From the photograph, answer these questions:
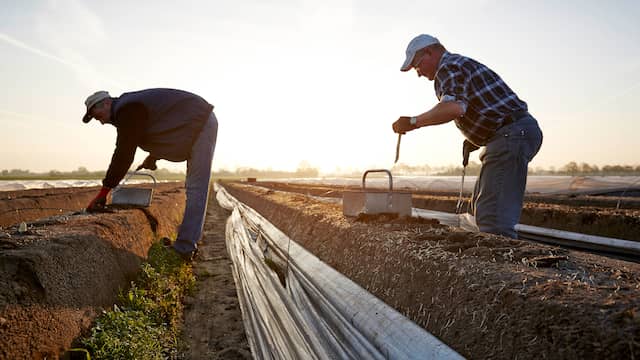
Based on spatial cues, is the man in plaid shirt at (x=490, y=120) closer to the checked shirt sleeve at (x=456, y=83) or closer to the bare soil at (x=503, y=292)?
the checked shirt sleeve at (x=456, y=83)

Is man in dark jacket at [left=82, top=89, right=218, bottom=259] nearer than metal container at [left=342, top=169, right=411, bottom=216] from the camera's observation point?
No

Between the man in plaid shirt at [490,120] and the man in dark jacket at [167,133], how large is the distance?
2.16 metres

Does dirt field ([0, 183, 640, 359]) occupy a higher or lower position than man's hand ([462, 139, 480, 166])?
lower

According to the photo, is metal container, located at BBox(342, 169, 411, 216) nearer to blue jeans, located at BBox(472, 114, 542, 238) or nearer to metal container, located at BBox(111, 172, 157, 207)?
blue jeans, located at BBox(472, 114, 542, 238)

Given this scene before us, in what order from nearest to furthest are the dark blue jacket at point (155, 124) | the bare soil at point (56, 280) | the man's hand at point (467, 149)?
1. the bare soil at point (56, 280)
2. the man's hand at point (467, 149)
3. the dark blue jacket at point (155, 124)

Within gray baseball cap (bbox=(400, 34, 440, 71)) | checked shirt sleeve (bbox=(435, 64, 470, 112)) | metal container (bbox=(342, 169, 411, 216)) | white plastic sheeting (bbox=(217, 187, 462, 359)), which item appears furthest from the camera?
metal container (bbox=(342, 169, 411, 216))

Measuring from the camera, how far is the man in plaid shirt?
2258mm

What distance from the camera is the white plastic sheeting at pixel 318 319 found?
1.11 meters

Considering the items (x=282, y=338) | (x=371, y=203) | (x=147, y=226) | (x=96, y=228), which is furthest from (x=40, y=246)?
(x=147, y=226)

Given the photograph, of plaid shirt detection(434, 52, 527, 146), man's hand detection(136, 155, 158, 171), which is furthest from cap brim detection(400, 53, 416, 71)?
man's hand detection(136, 155, 158, 171)

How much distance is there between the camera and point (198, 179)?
3613mm

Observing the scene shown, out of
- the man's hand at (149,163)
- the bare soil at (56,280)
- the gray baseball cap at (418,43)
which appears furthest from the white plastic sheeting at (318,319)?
the man's hand at (149,163)

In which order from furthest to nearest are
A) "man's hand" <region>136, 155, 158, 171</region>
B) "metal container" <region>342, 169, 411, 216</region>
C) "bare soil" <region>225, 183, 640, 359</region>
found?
"man's hand" <region>136, 155, 158, 171</region> < "metal container" <region>342, 169, 411, 216</region> < "bare soil" <region>225, 183, 640, 359</region>

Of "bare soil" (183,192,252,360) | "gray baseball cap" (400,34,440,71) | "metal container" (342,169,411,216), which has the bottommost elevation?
"bare soil" (183,192,252,360)
